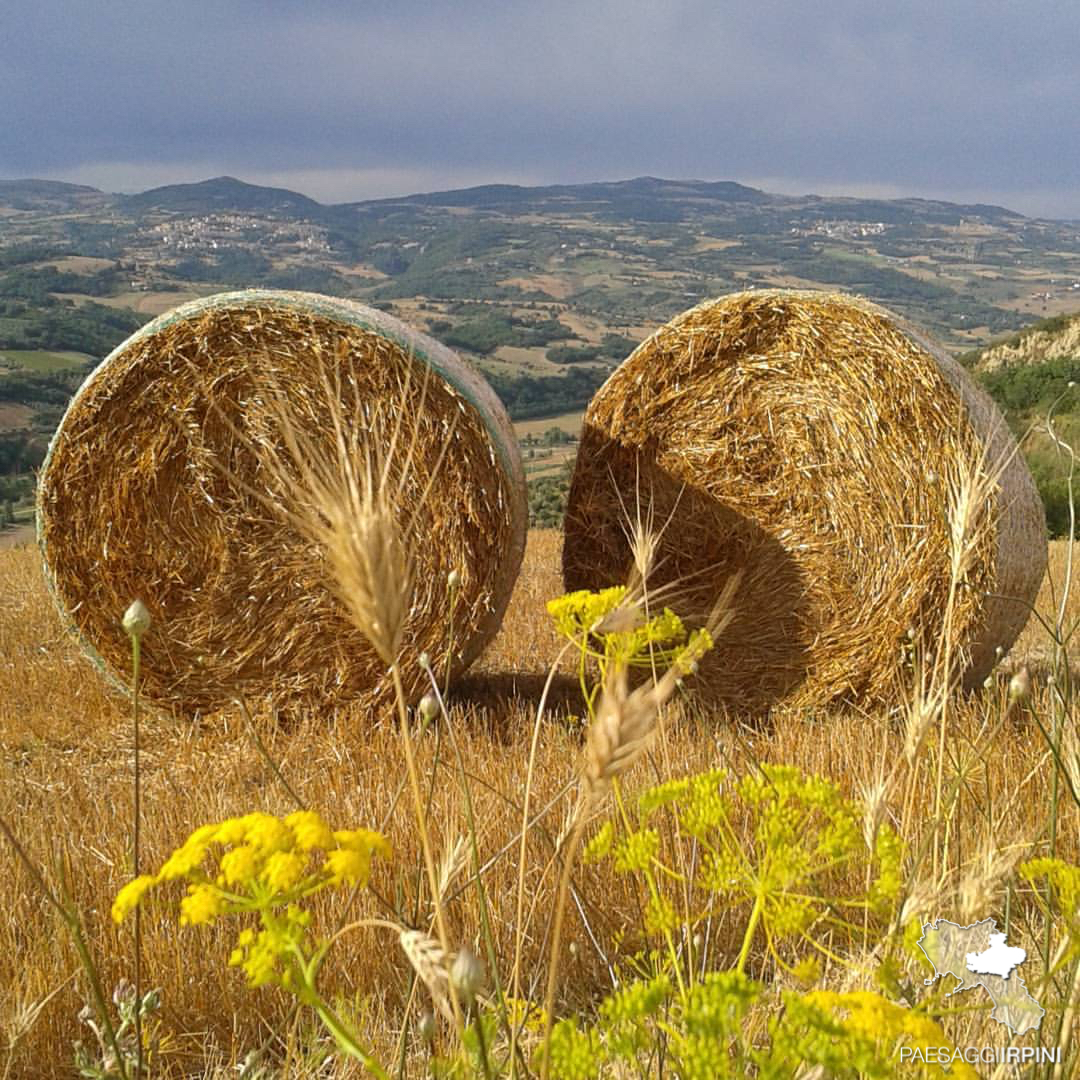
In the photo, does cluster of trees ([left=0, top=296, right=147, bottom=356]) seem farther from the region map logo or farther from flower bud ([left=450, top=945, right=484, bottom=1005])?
flower bud ([left=450, top=945, right=484, bottom=1005])

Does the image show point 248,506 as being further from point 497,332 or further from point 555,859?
point 497,332

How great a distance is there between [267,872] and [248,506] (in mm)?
5182

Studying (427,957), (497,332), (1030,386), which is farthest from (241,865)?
(497,332)

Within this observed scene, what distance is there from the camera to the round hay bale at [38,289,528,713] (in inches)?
230

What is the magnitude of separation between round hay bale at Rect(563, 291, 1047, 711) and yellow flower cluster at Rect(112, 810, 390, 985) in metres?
4.76

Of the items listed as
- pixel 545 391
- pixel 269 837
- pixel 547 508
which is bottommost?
pixel 547 508

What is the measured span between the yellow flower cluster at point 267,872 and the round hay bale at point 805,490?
476 cm

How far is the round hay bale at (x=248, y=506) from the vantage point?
5.85m

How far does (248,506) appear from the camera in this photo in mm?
6270

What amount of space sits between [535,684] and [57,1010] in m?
4.47

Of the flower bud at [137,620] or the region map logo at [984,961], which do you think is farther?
the flower bud at [137,620]

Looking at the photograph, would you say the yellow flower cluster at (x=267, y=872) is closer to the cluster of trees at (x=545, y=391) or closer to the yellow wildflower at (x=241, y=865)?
the yellow wildflower at (x=241, y=865)

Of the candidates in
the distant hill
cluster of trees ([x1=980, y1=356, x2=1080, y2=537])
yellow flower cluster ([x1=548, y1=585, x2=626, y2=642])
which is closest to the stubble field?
yellow flower cluster ([x1=548, y1=585, x2=626, y2=642])

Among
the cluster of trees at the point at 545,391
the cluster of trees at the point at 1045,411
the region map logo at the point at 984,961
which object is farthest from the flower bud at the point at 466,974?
the cluster of trees at the point at 545,391
